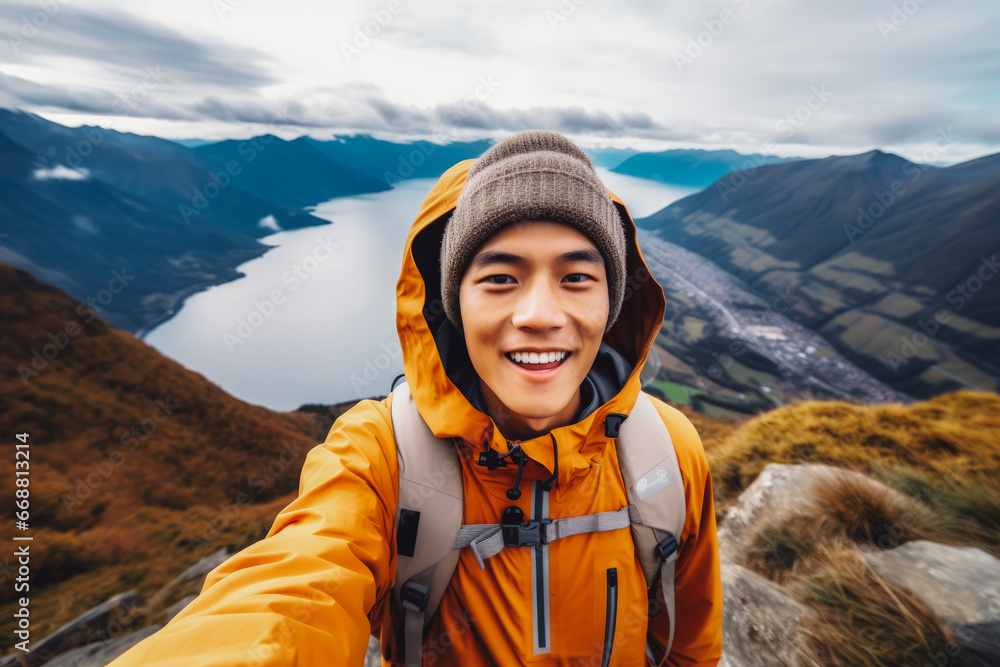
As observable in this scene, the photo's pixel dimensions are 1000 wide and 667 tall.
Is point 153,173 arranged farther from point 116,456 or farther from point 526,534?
point 526,534

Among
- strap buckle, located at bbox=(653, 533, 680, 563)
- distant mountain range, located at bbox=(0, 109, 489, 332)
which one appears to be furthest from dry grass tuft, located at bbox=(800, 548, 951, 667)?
distant mountain range, located at bbox=(0, 109, 489, 332)

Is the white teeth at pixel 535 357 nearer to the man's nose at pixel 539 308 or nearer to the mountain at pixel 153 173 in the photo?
the man's nose at pixel 539 308

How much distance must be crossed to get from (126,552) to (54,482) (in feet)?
42.2

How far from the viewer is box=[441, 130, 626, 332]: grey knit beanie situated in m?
1.96

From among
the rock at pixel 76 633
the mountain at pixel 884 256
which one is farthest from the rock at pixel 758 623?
the mountain at pixel 884 256

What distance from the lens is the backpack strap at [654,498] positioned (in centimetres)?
213

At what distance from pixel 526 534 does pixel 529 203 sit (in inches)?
64.7

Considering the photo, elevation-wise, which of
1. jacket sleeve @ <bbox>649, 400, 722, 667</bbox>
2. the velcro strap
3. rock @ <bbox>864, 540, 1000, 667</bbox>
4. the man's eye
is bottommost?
rock @ <bbox>864, 540, 1000, 667</bbox>

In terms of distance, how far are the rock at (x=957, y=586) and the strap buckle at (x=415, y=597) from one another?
154 inches

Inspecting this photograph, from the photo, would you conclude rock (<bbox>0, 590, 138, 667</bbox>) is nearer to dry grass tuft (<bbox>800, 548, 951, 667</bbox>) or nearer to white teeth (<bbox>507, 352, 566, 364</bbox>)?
white teeth (<bbox>507, 352, 566, 364</bbox>)

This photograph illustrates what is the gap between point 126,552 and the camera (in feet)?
38.2

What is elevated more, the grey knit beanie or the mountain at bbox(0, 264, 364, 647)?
the grey knit beanie

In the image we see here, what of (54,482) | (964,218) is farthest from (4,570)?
(964,218)

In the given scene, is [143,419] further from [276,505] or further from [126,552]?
[126,552]
